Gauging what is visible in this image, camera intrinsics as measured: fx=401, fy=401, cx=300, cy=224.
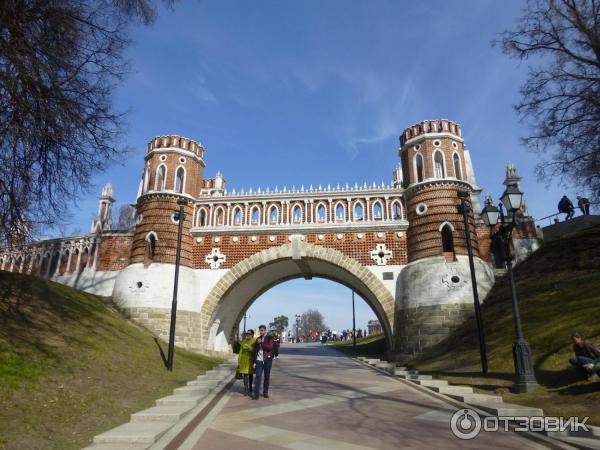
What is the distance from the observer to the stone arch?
19.9 m

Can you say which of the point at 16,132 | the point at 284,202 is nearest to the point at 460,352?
the point at 284,202

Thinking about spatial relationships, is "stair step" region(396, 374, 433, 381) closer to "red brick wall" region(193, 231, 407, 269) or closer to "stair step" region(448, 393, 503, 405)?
"stair step" region(448, 393, 503, 405)

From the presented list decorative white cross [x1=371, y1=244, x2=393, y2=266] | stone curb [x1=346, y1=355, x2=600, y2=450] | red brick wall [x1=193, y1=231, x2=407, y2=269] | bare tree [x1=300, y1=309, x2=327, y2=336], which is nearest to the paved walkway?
stone curb [x1=346, y1=355, x2=600, y2=450]

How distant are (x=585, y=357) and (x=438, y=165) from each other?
14.3 m

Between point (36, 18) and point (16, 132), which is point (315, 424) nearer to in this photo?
point (16, 132)

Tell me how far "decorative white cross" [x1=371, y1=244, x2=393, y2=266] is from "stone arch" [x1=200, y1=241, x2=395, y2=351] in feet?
2.27

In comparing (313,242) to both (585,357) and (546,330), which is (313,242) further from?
(585,357)

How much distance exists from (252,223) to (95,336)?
11.2 metres

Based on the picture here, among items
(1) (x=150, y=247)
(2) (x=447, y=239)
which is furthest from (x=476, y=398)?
(1) (x=150, y=247)

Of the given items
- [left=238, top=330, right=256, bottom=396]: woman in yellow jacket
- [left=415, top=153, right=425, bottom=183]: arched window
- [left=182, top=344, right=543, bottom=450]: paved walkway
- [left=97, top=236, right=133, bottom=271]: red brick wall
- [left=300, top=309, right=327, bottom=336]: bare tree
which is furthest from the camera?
[left=300, top=309, right=327, bottom=336]: bare tree

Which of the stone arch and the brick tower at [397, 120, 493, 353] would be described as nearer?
the brick tower at [397, 120, 493, 353]

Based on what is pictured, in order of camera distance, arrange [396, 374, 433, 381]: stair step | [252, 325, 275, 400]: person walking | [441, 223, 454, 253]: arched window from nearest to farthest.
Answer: [252, 325, 275, 400]: person walking
[396, 374, 433, 381]: stair step
[441, 223, 454, 253]: arched window

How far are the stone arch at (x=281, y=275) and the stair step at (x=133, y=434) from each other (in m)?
14.5

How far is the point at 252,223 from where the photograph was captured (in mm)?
21953
